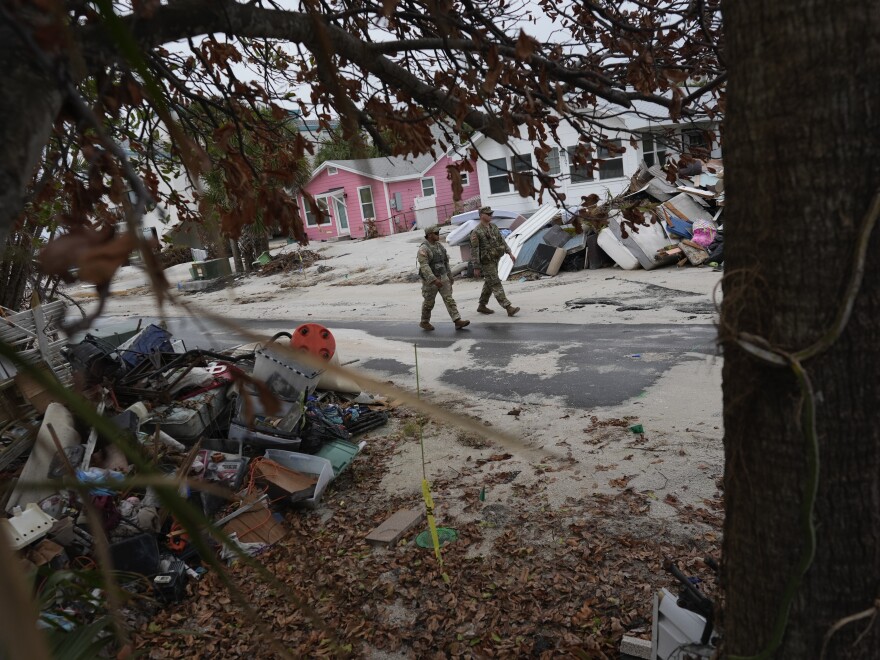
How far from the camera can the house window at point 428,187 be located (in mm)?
37375

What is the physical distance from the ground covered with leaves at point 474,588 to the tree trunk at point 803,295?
216 cm

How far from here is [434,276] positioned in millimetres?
12156

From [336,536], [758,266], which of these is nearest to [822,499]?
[758,266]

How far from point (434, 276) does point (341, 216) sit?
2792 cm

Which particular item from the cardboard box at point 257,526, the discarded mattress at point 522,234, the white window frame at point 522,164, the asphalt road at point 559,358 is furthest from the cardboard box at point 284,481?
the discarded mattress at point 522,234

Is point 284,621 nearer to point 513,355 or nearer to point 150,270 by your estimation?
point 150,270

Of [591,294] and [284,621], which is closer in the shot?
[284,621]

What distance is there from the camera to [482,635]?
12.1ft

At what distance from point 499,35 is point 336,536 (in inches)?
158

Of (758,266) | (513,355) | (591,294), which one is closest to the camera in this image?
(758,266)

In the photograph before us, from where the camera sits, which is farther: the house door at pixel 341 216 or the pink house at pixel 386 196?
the house door at pixel 341 216

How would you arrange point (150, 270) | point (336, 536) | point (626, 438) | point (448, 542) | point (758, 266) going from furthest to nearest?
point (626, 438), point (336, 536), point (448, 542), point (758, 266), point (150, 270)

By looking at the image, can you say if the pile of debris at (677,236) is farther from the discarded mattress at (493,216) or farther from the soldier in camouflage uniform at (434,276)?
the discarded mattress at (493,216)

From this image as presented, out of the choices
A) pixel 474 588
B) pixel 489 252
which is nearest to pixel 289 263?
pixel 489 252
